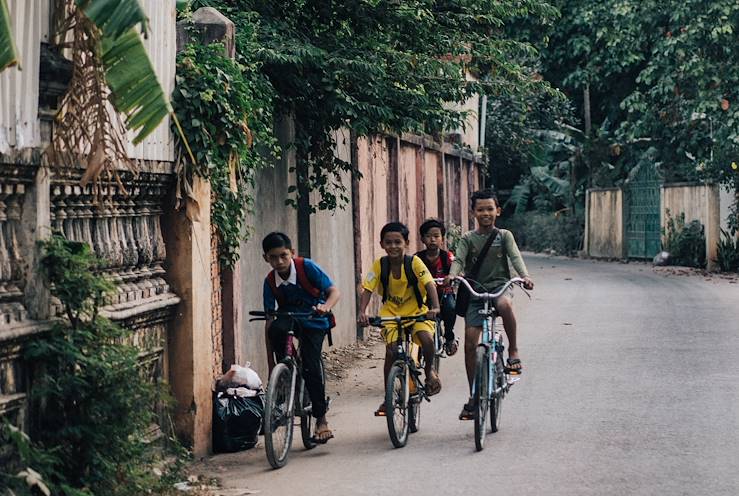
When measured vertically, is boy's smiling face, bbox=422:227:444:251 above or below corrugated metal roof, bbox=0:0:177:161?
below

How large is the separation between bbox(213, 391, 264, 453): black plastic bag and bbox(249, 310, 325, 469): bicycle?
0.33m

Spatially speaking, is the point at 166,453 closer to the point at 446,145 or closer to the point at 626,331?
the point at 626,331

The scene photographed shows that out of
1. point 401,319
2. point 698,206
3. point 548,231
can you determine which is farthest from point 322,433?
point 548,231

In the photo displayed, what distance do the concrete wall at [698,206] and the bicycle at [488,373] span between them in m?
22.3

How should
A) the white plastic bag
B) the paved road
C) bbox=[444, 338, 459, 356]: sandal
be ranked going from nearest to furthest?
the paved road
the white plastic bag
bbox=[444, 338, 459, 356]: sandal

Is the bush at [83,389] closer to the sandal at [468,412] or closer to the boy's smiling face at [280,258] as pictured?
the boy's smiling face at [280,258]

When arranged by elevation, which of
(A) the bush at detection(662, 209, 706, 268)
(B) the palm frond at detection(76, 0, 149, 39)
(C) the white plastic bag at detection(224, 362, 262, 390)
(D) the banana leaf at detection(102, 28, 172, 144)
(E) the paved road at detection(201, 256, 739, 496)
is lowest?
(E) the paved road at detection(201, 256, 739, 496)

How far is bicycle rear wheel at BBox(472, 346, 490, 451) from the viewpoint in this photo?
29.0 ft

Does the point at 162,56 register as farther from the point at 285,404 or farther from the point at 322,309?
the point at 285,404

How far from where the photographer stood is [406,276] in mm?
9977

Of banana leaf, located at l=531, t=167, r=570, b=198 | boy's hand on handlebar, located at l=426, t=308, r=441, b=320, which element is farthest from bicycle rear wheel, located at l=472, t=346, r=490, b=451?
banana leaf, located at l=531, t=167, r=570, b=198

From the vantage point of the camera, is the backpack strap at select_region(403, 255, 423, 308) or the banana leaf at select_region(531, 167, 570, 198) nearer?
the backpack strap at select_region(403, 255, 423, 308)

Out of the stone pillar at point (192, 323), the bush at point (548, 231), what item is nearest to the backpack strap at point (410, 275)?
the stone pillar at point (192, 323)

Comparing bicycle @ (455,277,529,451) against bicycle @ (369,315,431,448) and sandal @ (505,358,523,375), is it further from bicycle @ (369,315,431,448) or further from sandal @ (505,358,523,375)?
bicycle @ (369,315,431,448)
